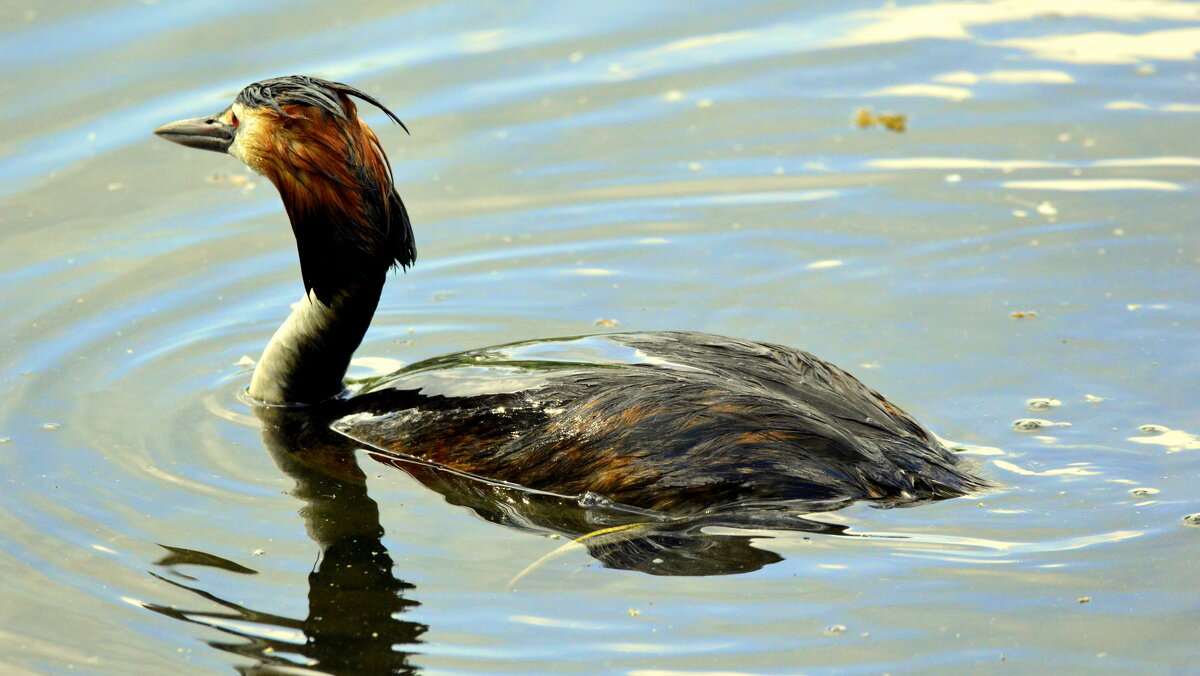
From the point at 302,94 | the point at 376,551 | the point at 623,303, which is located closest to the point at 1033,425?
the point at 623,303

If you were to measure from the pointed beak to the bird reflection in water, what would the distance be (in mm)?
1429

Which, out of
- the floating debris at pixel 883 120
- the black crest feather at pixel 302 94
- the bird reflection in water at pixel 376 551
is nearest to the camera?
the bird reflection in water at pixel 376 551

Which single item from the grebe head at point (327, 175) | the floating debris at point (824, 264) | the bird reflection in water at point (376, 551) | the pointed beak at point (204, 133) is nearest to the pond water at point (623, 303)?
the bird reflection in water at point (376, 551)

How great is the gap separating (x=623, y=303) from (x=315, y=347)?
2.05 metres

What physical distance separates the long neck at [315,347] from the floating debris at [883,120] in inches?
188

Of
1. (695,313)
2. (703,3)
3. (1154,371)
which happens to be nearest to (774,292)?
(695,313)

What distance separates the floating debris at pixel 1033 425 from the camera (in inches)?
247

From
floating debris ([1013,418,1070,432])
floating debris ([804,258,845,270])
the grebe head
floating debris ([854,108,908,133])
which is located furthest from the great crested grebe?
floating debris ([854,108,908,133])

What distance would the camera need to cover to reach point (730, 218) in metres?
8.76

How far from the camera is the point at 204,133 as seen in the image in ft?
20.6

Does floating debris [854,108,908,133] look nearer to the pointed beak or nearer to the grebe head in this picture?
the grebe head

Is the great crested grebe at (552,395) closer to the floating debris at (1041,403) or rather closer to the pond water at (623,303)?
the pond water at (623,303)

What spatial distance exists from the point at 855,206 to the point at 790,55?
103 inches

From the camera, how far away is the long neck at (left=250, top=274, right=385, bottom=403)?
6141 mm
